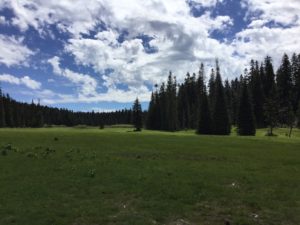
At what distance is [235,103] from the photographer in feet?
463

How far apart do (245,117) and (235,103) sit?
51542 millimetres

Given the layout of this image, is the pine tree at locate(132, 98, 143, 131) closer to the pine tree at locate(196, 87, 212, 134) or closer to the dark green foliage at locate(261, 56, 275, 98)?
the pine tree at locate(196, 87, 212, 134)

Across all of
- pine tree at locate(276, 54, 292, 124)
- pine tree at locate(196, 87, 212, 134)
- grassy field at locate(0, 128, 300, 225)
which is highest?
pine tree at locate(276, 54, 292, 124)

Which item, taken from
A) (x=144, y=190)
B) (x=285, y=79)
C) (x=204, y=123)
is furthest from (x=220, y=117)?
(x=144, y=190)

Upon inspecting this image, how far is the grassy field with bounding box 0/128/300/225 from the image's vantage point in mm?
13930

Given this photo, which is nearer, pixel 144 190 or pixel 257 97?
pixel 144 190

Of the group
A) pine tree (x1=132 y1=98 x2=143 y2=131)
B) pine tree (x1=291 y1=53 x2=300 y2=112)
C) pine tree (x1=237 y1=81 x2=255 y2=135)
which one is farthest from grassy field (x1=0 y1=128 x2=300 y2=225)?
pine tree (x1=291 y1=53 x2=300 y2=112)

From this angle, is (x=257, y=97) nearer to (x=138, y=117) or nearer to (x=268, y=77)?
(x=268, y=77)

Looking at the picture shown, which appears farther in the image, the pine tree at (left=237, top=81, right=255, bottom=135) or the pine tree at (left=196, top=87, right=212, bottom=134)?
the pine tree at (left=196, top=87, right=212, bottom=134)

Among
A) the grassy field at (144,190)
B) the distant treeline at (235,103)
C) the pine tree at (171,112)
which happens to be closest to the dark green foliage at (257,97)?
the distant treeline at (235,103)

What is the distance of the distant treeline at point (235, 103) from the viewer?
93875 mm

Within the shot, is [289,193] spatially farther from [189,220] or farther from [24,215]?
[24,215]

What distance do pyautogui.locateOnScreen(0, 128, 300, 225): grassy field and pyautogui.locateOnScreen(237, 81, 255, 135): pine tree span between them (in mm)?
60541

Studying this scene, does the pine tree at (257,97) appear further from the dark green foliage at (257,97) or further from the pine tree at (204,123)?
the pine tree at (204,123)
